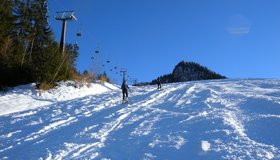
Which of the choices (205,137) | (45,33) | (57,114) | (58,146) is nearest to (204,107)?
(205,137)

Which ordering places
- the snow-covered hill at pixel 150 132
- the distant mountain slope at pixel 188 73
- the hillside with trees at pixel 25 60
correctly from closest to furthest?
the snow-covered hill at pixel 150 132
the hillside with trees at pixel 25 60
the distant mountain slope at pixel 188 73

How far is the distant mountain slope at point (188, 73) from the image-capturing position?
131 meters

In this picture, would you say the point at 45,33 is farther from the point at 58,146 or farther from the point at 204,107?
the point at 58,146

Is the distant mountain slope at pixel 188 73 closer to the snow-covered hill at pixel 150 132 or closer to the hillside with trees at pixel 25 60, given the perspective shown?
the hillside with trees at pixel 25 60

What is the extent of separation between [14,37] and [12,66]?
8.35 m

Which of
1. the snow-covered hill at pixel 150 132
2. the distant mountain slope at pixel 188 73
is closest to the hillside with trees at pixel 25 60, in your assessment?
the snow-covered hill at pixel 150 132

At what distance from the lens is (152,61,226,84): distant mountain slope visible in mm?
131375

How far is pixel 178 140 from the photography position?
35.4ft

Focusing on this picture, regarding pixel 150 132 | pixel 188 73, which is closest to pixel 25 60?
pixel 150 132

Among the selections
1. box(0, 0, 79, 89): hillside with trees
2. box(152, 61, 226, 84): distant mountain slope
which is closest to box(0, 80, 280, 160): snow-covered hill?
box(0, 0, 79, 89): hillside with trees

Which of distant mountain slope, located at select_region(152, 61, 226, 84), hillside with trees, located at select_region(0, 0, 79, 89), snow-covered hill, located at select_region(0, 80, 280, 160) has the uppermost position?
distant mountain slope, located at select_region(152, 61, 226, 84)

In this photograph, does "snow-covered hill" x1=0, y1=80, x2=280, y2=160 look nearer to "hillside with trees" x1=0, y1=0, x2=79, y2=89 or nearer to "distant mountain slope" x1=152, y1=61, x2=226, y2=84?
"hillside with trees" x1=0, y1=0, x2=79, y2=89

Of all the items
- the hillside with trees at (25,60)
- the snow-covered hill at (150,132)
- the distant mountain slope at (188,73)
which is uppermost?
the distant mountain slope at (188,73)

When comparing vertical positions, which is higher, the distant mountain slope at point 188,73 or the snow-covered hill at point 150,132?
the distant mountain slope at point 188,73
